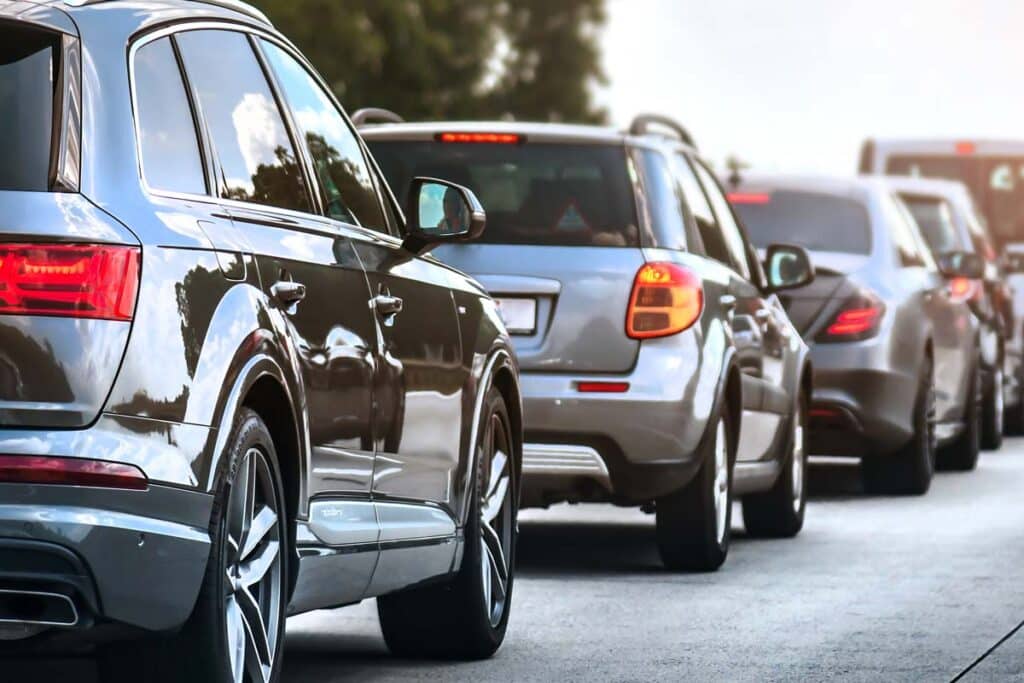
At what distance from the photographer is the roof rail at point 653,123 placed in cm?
1106

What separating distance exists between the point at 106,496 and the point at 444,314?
2.61 m

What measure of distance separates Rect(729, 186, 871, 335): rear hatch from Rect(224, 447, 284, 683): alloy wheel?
8959mm

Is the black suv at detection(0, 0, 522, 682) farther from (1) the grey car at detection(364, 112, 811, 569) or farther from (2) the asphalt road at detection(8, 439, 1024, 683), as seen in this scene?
(1) the grey car at detection(364, 112, 811, 569)

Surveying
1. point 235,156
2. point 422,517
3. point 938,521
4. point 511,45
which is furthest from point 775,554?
point 511,45

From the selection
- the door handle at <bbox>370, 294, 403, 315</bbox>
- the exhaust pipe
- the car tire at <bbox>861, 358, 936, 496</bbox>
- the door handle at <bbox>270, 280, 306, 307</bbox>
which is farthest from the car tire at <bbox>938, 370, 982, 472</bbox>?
the exhaust pipe

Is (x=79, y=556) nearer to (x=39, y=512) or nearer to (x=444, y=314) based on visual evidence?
(x=39, y=512)

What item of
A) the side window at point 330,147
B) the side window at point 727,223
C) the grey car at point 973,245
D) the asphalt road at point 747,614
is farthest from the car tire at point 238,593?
the grey car at point 973,245

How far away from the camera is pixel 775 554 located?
11.3 meters

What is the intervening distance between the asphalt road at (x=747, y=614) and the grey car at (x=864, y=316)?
1.36 metres

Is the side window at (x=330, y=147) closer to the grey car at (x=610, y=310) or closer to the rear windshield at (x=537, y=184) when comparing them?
the grey car at (x=610, y=310)

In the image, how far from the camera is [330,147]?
6836 millimetres

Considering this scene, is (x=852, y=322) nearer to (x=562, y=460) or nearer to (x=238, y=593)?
(x=562, y=460)

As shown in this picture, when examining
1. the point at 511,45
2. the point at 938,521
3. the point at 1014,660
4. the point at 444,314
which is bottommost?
the point at 511,45

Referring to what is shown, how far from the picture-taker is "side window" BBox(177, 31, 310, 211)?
5871 mm
